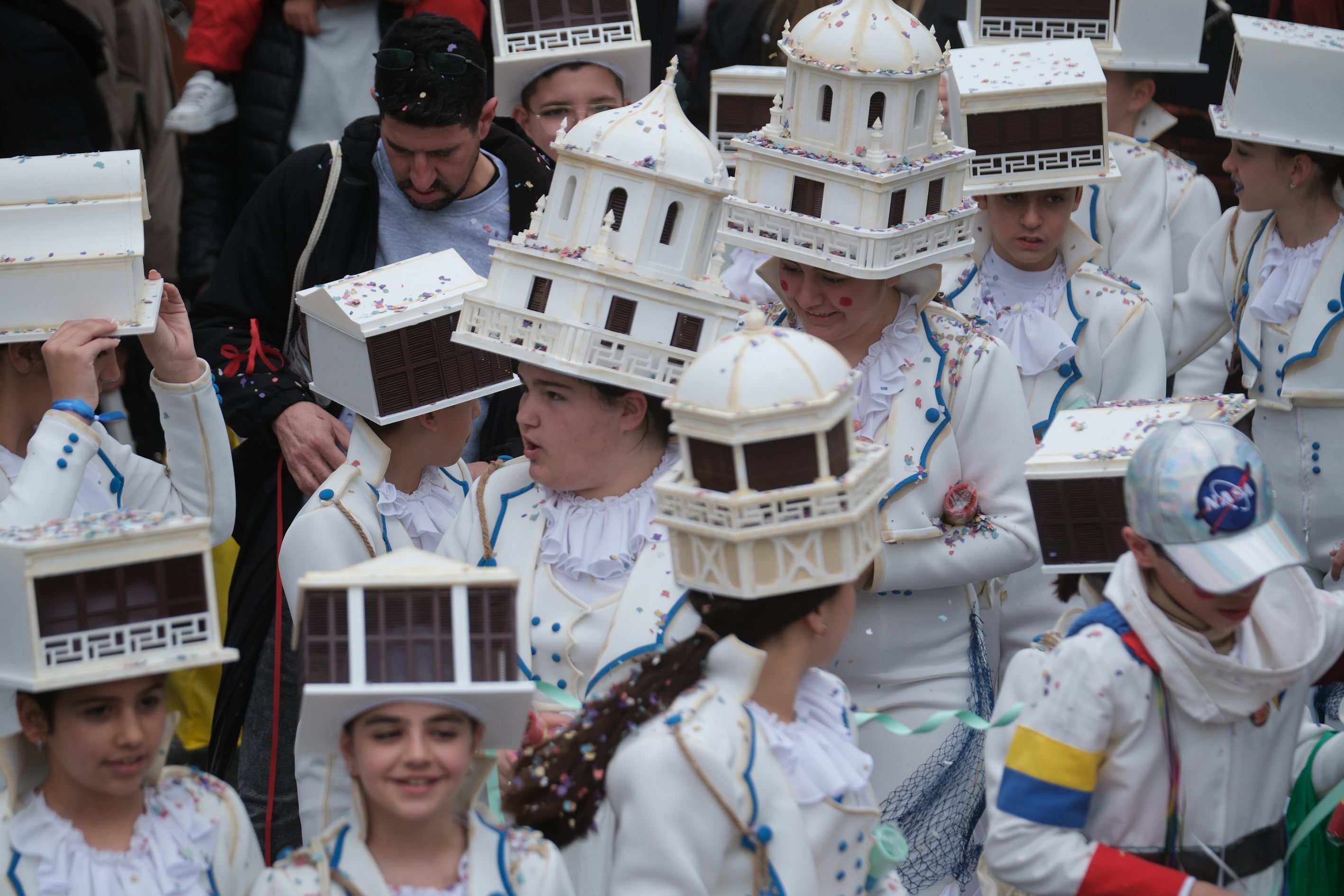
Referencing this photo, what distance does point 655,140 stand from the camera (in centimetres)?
440

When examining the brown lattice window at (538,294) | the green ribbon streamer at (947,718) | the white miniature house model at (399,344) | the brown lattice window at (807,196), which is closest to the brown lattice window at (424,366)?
the white miniature house model at (399,344)

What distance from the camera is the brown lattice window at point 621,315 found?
4.34m

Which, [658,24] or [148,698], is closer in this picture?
[148,698]

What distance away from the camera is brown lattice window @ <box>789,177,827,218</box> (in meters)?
4.96

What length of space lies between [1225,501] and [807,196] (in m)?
1.84

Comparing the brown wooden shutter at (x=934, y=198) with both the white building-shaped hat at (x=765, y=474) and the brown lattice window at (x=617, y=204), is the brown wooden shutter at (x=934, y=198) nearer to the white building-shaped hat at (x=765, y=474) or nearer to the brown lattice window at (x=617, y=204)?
the brown lattice window at (x=617, y=204)

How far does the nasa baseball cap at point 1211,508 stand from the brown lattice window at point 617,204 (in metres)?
1.49

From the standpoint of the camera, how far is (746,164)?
16.9ft

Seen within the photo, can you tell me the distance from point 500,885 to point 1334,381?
13.5 feet

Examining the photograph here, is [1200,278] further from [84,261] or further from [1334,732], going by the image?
[84,261]

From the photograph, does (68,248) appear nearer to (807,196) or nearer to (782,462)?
(807,196)

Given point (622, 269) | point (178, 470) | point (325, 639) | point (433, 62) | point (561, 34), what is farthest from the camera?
point (561, 34)

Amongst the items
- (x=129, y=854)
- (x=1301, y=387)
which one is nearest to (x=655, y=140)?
(x=129, y=854)

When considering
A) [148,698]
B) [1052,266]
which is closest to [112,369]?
[148,698]
